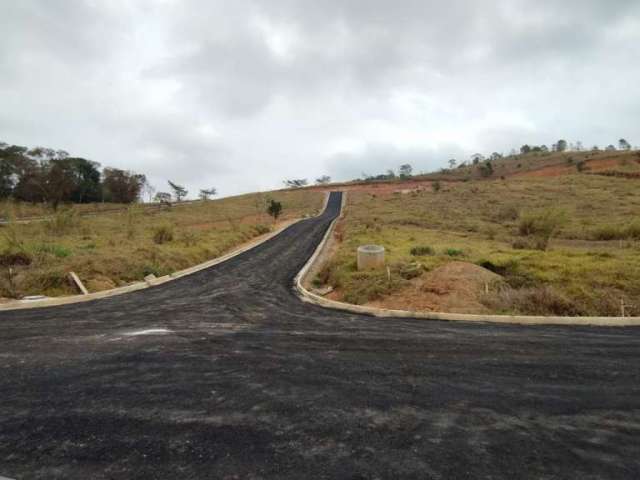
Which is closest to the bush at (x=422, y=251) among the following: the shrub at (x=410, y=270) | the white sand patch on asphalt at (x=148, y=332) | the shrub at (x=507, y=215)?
the shrub at (x=410, y=270)

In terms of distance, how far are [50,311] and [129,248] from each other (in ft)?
27.9

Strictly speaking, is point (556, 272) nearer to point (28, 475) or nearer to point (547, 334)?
point (547, 334)

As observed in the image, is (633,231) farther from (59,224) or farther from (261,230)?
(59,224)

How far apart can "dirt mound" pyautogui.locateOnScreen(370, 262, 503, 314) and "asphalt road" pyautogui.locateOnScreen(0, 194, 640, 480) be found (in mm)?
1707

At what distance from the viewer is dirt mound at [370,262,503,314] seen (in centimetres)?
1016

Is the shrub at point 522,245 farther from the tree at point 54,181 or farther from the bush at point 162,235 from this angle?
the tree at point 54,181

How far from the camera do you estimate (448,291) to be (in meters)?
10.8

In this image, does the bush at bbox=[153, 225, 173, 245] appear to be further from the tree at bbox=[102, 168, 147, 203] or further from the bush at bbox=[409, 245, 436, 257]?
the tree at bbox=[102, 168, 147, 203]

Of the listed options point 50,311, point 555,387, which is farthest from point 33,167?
point 555,387

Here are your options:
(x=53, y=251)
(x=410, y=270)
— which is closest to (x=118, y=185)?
(x=53, y=251)

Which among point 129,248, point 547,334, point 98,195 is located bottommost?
point 547,334

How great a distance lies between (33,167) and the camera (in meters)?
56.3

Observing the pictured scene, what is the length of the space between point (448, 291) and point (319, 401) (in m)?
7.11

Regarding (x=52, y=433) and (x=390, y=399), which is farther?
(x=390, y=399)
